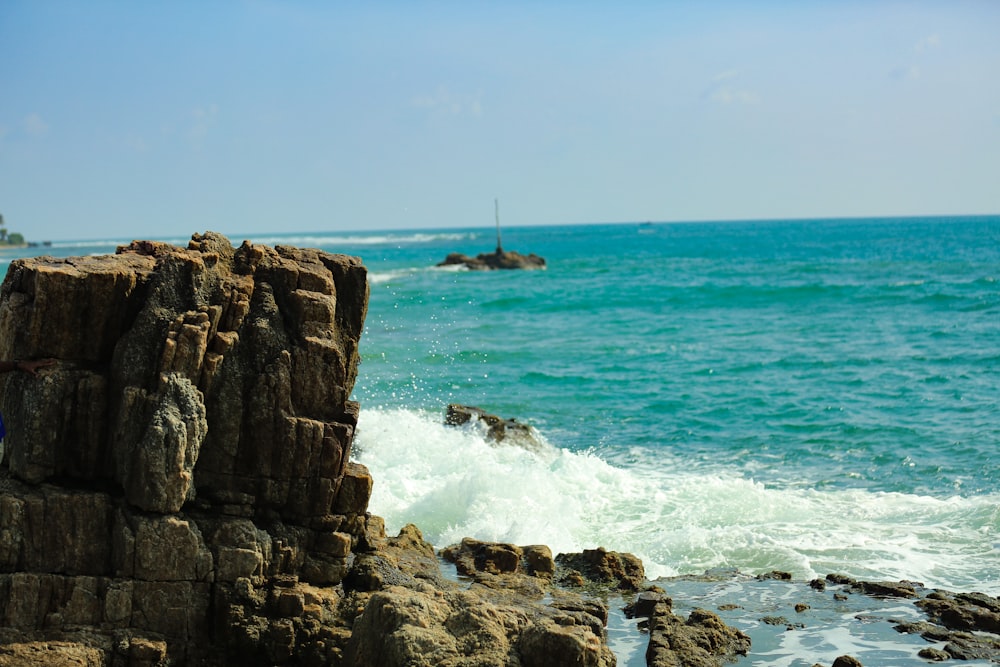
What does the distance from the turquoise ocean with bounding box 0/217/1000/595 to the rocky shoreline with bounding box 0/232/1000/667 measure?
4.23 meters

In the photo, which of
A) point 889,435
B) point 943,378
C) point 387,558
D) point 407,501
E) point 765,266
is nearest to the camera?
point 387,558

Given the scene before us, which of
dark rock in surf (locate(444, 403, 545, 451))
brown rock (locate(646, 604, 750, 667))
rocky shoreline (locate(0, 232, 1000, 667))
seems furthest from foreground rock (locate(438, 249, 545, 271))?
rocky shoreline (locate(0, 232, 1000, 667))

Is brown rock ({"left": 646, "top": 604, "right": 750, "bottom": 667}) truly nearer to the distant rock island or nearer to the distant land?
the distant rock island

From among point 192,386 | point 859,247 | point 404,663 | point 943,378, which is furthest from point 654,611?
point 859,247

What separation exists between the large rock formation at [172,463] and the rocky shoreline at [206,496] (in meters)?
0.02

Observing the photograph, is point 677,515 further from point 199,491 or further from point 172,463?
point 172,463

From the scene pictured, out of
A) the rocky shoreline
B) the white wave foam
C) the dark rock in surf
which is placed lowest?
the white wave foam

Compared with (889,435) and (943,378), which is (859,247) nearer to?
(943,378)

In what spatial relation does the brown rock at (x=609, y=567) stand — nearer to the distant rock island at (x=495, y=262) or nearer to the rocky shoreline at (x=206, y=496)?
the rocky shoreline at (x=206, y=496)

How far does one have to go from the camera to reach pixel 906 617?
11438mm

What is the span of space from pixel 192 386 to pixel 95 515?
1422mm

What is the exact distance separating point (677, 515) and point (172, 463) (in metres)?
9.16

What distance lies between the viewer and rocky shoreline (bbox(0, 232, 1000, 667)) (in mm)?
8695

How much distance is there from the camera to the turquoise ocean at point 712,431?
14609mm
